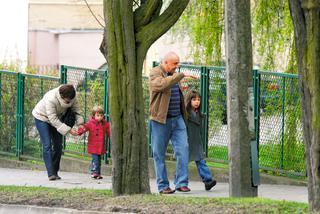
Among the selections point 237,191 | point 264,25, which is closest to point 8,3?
point 264,25

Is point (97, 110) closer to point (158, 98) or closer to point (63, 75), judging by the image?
point (63, 75)

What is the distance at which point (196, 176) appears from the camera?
17.7m

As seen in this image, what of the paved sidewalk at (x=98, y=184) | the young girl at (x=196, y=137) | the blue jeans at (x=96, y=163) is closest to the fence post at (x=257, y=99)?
the paved sidewalk at (x=98, y=184)

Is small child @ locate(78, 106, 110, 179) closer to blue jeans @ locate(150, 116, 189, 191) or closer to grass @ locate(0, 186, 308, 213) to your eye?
blue jeans @ locate(150, 116, 189, 191)

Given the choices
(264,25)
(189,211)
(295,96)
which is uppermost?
(264,25)

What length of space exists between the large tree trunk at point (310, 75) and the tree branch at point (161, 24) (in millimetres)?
2823

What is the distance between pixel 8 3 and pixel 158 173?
96.3 feet

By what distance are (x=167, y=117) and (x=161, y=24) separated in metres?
2.42

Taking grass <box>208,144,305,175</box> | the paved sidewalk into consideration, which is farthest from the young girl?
grass <box>208,144,305,175</box>

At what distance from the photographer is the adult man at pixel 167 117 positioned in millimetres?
14641

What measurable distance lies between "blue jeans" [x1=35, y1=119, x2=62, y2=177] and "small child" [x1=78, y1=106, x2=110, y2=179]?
1.32 ft

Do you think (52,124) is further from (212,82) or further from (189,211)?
(189,211)

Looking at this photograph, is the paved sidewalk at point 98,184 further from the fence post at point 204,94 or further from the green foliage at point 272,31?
the green foliage at point 272,31

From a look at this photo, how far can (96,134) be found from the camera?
711 inches
